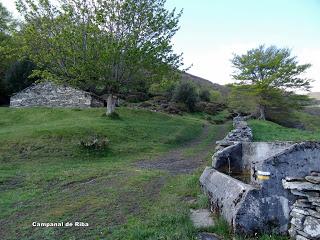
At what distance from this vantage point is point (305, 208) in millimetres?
5488

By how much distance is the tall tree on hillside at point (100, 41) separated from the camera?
982 inches

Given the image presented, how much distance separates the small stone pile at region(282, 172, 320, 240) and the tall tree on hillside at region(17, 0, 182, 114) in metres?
20.2

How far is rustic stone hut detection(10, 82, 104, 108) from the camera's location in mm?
34000

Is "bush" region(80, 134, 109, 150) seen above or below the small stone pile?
below

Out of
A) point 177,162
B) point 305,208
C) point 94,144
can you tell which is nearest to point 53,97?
point 94,144

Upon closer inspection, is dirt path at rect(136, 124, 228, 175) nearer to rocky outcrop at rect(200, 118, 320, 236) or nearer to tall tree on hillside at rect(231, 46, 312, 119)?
rocky outcrop at rect(200, 118, 320, 236)

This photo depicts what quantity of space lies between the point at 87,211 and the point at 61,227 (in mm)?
969

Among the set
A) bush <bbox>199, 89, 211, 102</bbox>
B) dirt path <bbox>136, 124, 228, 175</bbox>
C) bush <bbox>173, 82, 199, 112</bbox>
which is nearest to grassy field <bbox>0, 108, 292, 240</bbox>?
dirt path <bbox>136, 124, 228, 175</bbox>

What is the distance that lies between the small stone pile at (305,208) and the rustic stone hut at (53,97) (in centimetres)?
2976

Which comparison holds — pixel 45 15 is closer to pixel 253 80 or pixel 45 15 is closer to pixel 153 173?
pixel 153 173

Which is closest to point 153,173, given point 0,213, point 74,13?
point 0,213

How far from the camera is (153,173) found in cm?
1221

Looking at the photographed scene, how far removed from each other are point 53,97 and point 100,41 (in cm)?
1230

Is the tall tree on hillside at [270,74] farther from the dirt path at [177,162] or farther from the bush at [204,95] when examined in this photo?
the dirt path at [177,162]
